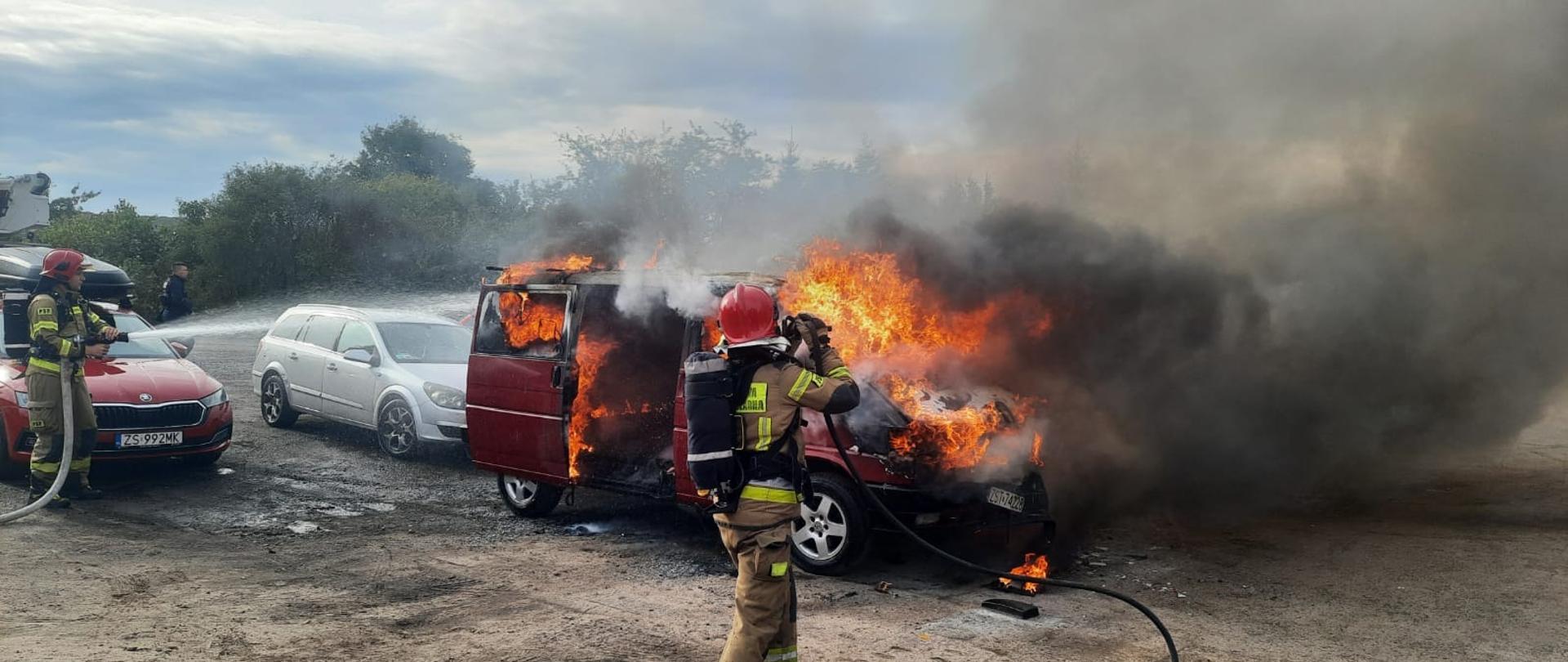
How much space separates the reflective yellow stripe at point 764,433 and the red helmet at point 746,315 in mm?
375

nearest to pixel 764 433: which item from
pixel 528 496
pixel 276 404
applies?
pixel 528 496

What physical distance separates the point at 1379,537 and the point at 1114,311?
2.55 meters

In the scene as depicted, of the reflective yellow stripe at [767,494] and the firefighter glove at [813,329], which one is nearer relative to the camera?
the reflective yellow stripe at [767,494]

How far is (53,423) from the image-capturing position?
316 inches

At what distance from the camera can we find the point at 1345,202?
9.09 meters

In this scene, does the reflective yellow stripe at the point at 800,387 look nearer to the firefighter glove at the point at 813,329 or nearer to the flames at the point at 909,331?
the firefighter glove at the point at 813,329

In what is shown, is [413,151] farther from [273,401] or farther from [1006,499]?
[1006,499]

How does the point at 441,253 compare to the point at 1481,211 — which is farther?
the point at 441,253

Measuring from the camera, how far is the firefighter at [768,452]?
4.08m

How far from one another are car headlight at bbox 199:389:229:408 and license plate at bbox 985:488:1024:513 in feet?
24.0

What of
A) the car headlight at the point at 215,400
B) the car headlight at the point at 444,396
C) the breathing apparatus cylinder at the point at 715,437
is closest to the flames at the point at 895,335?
the breathing apparatus cylinder at the point at 715,437

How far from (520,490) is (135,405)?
3621 mm

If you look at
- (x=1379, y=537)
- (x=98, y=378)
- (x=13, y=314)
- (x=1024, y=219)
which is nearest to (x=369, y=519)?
(x=98, y=378)

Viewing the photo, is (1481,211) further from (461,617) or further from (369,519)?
(369,519)
